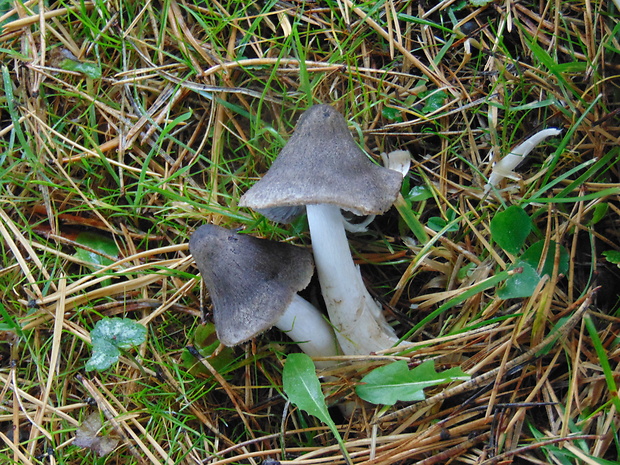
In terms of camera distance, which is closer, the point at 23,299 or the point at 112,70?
the point at 23,299

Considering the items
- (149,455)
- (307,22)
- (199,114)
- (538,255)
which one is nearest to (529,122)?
(538,255)

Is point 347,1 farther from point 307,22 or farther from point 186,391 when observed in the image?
point 186,391

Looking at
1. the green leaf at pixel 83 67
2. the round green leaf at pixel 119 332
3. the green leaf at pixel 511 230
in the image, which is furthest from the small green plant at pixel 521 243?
the green leaf at pixel 83 67

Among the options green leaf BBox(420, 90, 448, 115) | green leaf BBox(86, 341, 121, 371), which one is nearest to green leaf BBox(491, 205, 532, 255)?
green leaf BBox(420, 90, 448, 115)

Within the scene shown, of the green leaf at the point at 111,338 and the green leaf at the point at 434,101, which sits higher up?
the green leaf at the point at 434,101

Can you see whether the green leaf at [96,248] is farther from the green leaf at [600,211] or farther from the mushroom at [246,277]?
the green leaf at [600,211]

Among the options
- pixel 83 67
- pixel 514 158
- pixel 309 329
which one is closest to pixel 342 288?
pixel 309 329
